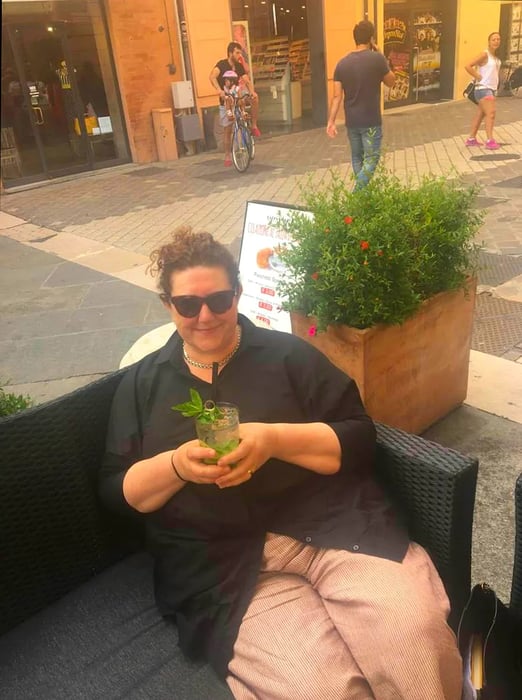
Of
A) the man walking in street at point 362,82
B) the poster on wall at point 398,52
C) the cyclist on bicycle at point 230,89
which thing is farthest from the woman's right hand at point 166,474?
the poster on wall at point 398,52

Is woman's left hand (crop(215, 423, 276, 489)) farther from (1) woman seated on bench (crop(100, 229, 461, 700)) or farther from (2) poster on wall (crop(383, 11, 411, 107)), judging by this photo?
(2) poster on wall (crop(383, 11, 411, 107))

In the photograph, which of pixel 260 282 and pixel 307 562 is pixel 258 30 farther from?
pixel 307 562

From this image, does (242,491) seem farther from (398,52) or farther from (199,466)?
(398,52)

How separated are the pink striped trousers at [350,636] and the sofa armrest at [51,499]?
56cm

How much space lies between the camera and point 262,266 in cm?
353

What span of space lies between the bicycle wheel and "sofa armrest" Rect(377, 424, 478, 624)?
8604mm

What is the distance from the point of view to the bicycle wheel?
31.9 feet

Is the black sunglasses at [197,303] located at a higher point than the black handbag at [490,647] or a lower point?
higher

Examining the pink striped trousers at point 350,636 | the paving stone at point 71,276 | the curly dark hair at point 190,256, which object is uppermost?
the curly dark hair at point 190,256

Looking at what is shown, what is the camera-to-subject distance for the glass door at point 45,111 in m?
10.3

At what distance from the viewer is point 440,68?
17344mm

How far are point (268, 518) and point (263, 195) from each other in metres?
6.92

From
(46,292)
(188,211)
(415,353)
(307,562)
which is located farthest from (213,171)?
(307,562)

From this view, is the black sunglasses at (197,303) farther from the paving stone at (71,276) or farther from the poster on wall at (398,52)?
the poster on wall at (398,52)
